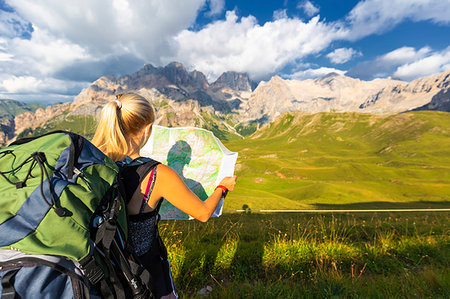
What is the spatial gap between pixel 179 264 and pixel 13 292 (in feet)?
12.5

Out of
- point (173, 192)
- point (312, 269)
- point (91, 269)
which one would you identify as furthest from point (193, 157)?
point (312, 269)

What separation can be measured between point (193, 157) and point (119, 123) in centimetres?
155

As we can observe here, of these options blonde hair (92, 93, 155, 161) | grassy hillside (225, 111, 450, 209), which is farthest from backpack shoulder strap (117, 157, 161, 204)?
grassy hillside (225, 111, 450, 209)

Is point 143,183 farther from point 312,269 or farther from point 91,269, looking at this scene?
point 312,269

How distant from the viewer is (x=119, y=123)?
246cm

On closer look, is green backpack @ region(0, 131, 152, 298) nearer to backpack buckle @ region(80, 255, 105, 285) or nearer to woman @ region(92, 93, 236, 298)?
backpack buckle @ region(80, 255, 105, 285)

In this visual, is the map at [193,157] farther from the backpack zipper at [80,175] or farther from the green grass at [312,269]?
the backpack zipper at [80,175]

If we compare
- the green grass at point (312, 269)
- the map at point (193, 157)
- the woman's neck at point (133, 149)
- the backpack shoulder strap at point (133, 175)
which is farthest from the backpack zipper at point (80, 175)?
the green grass at point (312, 269)

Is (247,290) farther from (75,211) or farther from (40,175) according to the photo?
(40,175)

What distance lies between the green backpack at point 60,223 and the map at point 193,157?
1831mm

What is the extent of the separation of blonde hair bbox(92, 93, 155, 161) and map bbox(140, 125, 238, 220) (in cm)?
116

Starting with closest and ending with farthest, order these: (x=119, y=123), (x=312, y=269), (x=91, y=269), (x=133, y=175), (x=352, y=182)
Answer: (x=91, y=269) < (x=133, y=175) < (x=119, y=123) < (x=312, y=269) < (x=352, y=182)

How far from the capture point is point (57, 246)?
146 centimetres

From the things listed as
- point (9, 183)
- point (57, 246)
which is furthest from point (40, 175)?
point (57, 246)
